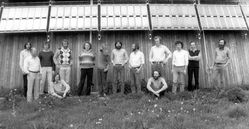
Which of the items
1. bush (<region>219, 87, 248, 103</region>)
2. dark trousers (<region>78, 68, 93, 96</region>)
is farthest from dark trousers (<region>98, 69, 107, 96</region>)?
bush (<region>219, 87, 248, 103</region>)

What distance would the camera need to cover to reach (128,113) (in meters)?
7.45

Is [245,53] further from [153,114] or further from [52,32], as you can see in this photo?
[52,32]

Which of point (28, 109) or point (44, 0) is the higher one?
point (44, 0)

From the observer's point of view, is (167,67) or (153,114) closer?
(153,114)

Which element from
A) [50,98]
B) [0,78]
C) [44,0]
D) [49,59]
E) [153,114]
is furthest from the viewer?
[44,0]

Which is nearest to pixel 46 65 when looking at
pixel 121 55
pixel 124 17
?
pixel 121 55

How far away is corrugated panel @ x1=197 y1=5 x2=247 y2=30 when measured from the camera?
460 inches

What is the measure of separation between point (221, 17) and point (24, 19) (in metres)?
7.52

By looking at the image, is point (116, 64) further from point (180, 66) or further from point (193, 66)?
point (193, 66)

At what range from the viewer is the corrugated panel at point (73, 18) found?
11336 millimetres

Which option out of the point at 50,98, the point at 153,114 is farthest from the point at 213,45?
the point at 50,98

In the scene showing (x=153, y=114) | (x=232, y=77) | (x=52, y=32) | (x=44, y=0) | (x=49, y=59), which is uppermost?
(x=44, y=0)

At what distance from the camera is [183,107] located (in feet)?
25.5

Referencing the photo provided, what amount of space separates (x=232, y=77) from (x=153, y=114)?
18.8 feet
